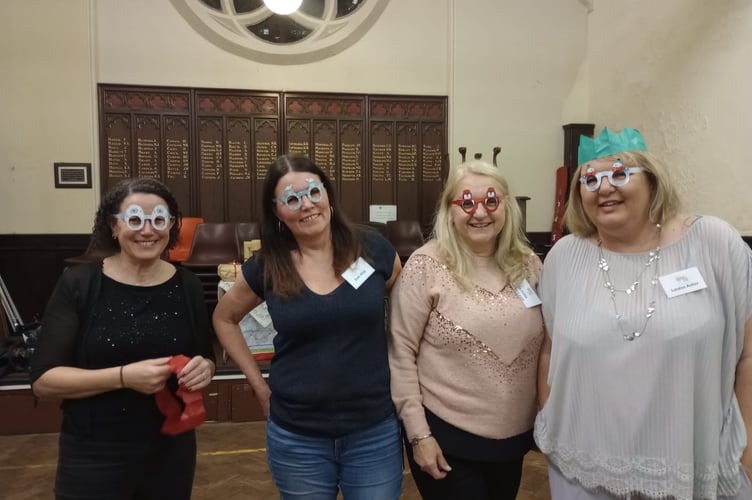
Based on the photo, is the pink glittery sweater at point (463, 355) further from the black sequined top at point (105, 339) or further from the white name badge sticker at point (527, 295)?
the black sequined top at point (105, 339)

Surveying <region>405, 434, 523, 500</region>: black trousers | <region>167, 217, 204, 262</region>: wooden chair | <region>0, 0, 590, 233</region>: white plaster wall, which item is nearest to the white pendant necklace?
<region>405, 434, 523, 500</region>: black trousers

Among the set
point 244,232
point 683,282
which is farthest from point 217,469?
point 244,232

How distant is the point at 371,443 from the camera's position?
1.48m

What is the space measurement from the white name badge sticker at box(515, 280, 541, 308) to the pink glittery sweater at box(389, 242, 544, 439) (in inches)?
0.5

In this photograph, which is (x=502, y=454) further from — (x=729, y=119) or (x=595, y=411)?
(x=729, y=119)

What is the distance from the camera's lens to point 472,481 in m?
1.48

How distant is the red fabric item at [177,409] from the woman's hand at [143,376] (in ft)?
0.17

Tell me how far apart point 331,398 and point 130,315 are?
60 cm

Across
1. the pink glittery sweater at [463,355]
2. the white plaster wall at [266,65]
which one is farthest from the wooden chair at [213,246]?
the pink glittery sweater at [463,355]

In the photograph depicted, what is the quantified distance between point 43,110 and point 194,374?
638cm

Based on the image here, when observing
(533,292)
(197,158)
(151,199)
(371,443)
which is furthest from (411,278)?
(197,158)

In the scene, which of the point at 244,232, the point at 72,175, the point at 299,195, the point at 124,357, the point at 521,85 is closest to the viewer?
the point at 124,357

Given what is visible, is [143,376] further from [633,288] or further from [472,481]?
[633,288]

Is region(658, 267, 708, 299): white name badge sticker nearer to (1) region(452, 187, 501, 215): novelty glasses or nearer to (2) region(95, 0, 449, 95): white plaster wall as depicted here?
(1) region(452, 187, 501, 215): novelty glasses
